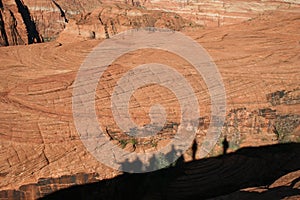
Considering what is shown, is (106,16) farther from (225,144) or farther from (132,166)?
(132,166)

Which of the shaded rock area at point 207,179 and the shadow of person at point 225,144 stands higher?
the shadow of person at point 225,144

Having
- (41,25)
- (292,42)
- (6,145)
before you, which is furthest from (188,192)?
(41,25)

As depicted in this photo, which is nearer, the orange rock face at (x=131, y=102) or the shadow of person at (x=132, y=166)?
the orange rock face at (x=131, y=102)

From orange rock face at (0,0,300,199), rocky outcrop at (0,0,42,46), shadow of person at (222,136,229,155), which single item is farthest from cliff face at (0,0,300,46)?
shadow of person at (222,136,229,155)

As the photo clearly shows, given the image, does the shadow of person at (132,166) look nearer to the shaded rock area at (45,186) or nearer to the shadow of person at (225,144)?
the shaded rock area at (45,186)

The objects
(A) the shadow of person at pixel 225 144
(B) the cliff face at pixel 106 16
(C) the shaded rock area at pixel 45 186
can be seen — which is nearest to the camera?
(C) the shaded rock area at pixel 45 186

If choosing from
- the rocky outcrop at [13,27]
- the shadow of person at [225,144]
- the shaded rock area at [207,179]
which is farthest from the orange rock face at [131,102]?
the rocky outcrop at [13,27]

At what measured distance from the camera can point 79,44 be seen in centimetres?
1245

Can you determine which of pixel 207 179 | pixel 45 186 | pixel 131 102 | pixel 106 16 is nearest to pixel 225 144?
pixel 207 179

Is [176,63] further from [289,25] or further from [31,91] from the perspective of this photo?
[289,25]

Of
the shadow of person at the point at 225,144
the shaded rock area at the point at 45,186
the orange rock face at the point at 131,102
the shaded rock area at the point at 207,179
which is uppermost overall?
the orange rock face at the point at 131,102

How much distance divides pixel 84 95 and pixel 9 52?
5756 mm

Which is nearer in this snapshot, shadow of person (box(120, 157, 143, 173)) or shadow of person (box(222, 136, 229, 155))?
shadow of person (box(120, 157, 143, 173))

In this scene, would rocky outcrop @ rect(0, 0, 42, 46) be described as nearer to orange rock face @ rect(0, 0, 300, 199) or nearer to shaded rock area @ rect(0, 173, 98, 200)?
orange rock face @ rect(0, 0, 300, 199)
